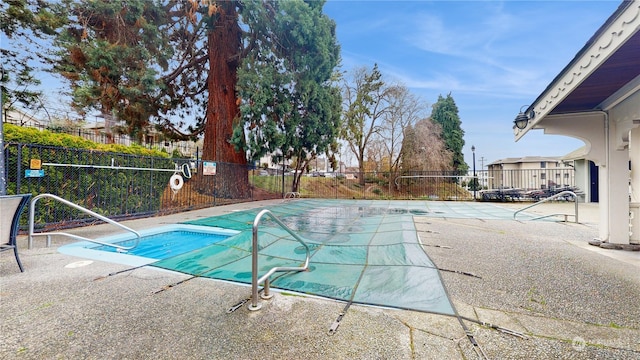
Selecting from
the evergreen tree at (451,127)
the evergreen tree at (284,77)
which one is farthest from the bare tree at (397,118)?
the evergreen tree at (284,77)

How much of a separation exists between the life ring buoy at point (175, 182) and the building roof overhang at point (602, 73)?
868 centimetres

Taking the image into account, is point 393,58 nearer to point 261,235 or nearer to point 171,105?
point 171,105

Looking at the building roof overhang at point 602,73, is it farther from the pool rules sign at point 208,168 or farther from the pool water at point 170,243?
the pool rules sign at point 208,168

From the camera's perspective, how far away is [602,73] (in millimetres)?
2896

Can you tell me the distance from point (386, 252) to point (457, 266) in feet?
3.07

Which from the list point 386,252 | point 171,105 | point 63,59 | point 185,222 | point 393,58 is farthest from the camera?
point 393,58

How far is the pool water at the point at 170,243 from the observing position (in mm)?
4715

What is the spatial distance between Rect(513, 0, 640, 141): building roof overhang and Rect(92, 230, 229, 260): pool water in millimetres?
5498

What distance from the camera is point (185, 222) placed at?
6445mm

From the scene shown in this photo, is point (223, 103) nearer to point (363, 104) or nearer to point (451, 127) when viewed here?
point (363, 104)

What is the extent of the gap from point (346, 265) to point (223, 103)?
34.8ft

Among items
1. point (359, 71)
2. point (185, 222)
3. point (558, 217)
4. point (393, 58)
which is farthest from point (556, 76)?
point (359, 71)

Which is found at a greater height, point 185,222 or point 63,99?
point 63,99

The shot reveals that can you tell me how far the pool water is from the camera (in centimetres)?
471
